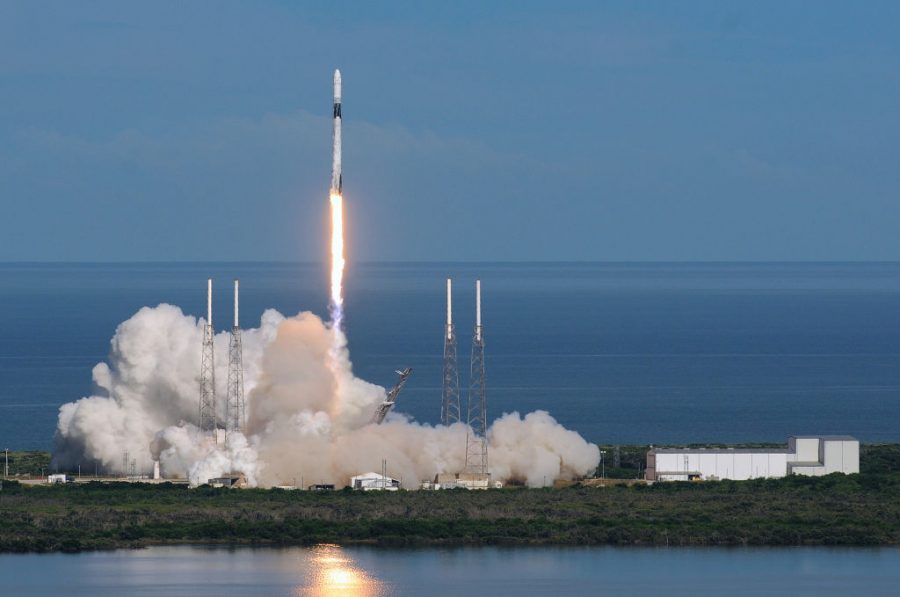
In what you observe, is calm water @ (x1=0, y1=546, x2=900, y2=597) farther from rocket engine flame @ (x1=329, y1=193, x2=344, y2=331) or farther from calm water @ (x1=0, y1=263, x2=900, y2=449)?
calm water @ (x1=0, y1=263, x2=900, y2=449)

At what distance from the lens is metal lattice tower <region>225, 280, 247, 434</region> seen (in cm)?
6362

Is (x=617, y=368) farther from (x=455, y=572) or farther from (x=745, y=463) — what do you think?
(x=455, y=572)

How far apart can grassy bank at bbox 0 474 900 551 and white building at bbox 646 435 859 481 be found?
2877 mm

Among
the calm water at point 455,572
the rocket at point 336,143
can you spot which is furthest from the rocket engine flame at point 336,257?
the calm water at point 455,572

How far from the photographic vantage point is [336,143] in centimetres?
6400

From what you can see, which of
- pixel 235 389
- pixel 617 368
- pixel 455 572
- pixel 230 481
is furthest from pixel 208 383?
pixel 617 368

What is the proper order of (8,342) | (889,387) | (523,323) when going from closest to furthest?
(889,387)
(8,342)
(523,323)

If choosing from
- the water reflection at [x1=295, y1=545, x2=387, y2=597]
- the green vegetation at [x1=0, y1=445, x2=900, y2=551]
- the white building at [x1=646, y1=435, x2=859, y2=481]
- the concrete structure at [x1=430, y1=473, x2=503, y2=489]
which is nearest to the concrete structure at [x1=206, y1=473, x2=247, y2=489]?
the green vegetation at [x1=0, y1=445, x2=900, y2=551]

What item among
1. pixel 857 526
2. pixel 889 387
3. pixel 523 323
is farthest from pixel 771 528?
pixel 523 323

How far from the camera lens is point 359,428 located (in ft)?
216

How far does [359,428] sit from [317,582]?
52.5ft

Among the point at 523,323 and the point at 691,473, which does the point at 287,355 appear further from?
the point at 523,323

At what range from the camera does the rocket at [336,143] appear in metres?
62.7

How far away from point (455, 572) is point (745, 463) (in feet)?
56.6
